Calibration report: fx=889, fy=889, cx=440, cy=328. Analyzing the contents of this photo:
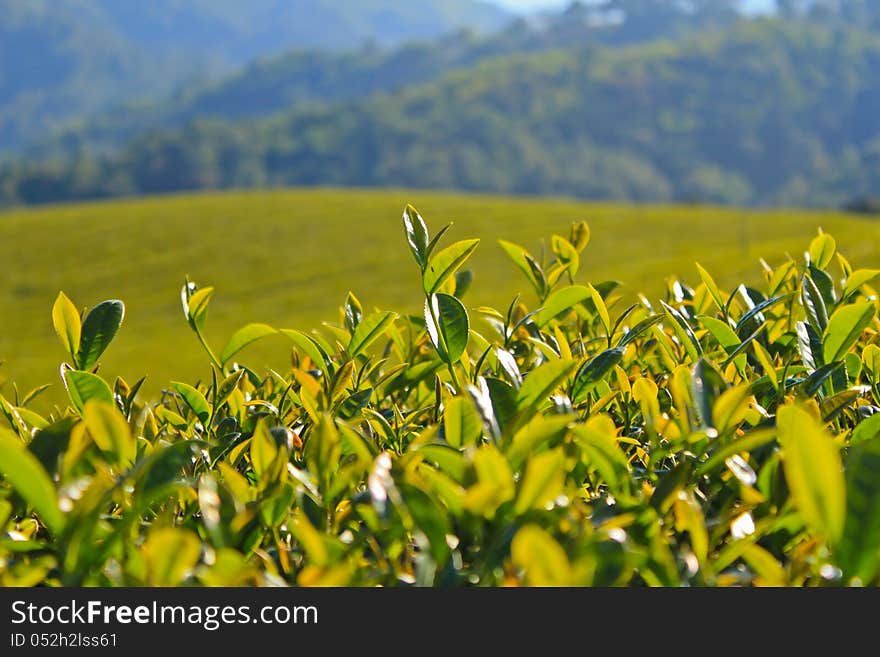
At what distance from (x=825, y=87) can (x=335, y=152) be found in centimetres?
8997

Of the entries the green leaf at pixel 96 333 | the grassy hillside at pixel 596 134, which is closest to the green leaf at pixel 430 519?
the green leaf at pixel 96 333

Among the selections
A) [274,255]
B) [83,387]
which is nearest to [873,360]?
[83,387]

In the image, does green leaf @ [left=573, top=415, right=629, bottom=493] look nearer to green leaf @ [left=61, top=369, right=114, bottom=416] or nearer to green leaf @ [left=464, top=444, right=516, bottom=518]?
green leaf @ [left=464, top=444, right=516, bottom=518]

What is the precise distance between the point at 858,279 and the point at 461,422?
36.2 inches

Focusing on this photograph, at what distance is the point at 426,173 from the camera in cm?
13350

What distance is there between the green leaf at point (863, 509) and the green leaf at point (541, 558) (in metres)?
0.26

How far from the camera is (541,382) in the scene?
3.73 feet

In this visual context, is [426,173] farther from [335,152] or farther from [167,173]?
[167,173]

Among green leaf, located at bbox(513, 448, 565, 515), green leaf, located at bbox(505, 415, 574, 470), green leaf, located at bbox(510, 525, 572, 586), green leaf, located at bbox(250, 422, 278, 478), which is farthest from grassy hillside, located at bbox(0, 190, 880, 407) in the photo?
green leaf, located at bbox(510, 525, 572, 586)

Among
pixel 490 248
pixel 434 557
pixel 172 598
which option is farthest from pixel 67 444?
pixel 490 248

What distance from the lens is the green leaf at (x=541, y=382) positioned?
3.65 feet

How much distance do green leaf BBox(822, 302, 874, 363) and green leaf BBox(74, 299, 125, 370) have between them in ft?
3.68

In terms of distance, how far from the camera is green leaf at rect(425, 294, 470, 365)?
51.5 inches

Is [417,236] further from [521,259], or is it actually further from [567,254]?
[567,254]
